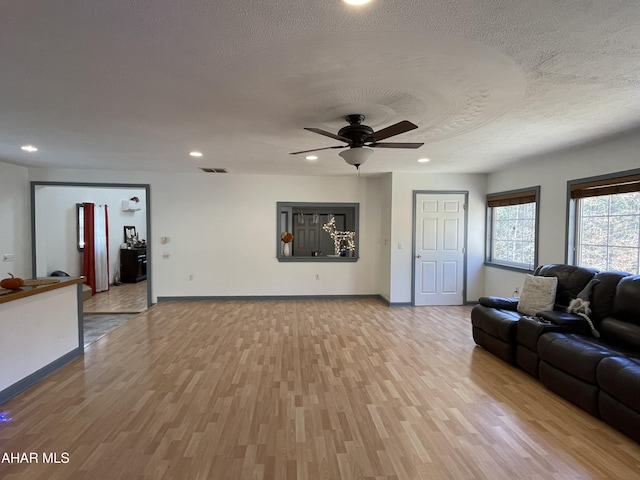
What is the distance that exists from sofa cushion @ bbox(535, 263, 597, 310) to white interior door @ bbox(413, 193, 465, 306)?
2.37 m

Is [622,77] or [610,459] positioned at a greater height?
[622,77]

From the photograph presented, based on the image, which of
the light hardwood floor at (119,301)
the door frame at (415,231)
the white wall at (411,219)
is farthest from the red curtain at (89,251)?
the door frame at (415,231)

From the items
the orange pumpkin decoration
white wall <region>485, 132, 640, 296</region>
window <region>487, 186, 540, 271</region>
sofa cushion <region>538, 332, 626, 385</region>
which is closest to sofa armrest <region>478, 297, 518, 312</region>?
sofa cushion <region>538, 332, 626, 385</region>

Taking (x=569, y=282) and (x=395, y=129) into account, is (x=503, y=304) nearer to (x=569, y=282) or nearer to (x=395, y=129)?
(x=569, y=282)

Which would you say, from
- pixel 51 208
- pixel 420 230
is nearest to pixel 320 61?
pixel 420 230

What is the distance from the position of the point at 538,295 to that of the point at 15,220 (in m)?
7.76

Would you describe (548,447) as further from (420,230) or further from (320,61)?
(420,230)

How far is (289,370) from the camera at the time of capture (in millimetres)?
3223

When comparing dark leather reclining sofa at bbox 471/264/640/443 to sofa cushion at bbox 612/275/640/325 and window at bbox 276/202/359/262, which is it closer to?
sofa cushion at bbox 612/275/640/325

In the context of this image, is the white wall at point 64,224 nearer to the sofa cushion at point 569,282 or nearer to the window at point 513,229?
the window at point 513,229

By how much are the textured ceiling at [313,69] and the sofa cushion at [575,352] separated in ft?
6.43

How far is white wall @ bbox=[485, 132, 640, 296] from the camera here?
3.58 metres

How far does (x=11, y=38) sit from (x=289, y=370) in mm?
3110

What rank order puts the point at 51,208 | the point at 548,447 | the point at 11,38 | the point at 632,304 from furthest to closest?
1. the point at 51,208
2. the point at 632,304
3. the point at 548,447
4. the point at 11,38
